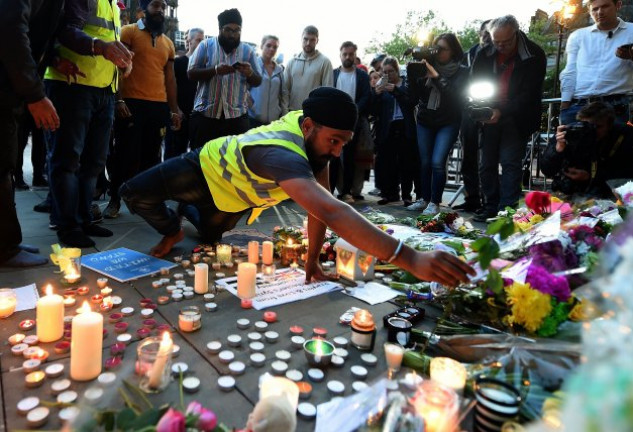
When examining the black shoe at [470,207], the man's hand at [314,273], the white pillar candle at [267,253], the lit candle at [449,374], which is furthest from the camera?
the black shoe at [470,207]

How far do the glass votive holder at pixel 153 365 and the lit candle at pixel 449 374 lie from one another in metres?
0.84

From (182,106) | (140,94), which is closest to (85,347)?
(140,94)

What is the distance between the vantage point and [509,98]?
14.2 ft

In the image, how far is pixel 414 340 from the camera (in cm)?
175

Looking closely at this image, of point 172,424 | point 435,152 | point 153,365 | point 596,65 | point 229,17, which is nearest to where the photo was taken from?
point 172,424

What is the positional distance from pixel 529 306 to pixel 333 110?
1.14 m

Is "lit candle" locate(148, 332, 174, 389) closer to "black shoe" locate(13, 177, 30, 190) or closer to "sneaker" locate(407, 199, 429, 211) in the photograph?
"sneaker" locate(407, 199, 429, 211)

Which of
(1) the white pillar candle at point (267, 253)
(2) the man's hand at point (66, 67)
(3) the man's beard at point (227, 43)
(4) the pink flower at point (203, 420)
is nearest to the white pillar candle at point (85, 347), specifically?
(4) the pink flower at point (203, 420)

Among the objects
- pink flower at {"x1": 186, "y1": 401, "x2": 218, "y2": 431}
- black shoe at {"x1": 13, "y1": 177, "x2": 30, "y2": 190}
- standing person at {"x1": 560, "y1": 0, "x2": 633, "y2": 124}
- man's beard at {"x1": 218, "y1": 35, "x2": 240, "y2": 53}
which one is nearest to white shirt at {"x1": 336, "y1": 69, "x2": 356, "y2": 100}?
man's beard at {"x1": 218, "y1": 35, "x2": 240, "y2": 53}

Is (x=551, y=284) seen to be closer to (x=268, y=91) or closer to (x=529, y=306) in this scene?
(x=529, y=306)

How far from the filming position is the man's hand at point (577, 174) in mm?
3623

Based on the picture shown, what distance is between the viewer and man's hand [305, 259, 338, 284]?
2469 millimetres

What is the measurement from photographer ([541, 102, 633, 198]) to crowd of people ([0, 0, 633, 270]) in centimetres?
2

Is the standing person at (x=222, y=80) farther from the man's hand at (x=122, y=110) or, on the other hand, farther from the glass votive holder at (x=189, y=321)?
the glass votive holder at (x=189, y=321)
